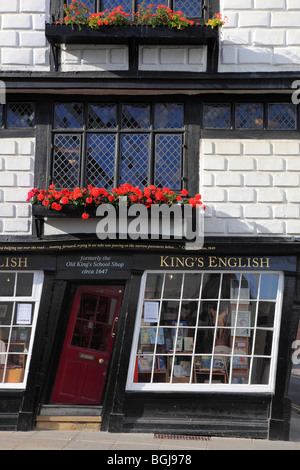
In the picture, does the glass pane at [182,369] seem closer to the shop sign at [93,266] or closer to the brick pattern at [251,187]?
the shop sign at [93,266]

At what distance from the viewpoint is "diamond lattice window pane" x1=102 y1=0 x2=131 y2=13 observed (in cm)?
983

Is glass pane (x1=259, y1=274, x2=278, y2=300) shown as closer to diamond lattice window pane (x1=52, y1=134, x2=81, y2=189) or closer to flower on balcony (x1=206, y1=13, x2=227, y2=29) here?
diamond lattice window pane (x1=52, y1=134, x2=81, y2=189)

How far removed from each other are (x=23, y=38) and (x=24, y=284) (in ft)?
13.4

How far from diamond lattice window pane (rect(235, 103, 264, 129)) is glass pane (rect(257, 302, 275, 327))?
2.93 meters

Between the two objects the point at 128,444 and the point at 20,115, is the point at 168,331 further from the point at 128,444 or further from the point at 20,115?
the point at 20,115

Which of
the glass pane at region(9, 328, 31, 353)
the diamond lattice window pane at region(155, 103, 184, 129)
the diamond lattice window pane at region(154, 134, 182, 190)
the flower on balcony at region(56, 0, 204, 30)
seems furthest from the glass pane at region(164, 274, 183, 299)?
the flower on balcony at region(56, 0, 204, 30)

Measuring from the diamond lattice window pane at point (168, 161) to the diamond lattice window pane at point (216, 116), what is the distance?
1.76ft

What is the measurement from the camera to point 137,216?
9.27 meters

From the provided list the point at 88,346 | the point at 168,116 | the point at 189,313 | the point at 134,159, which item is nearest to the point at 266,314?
the point at 189,313

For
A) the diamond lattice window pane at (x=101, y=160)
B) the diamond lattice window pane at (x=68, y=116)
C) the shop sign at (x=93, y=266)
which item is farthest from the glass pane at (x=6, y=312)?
the diamond lattice window pane at (x=68, y=116)

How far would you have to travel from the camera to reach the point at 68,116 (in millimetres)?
9836
